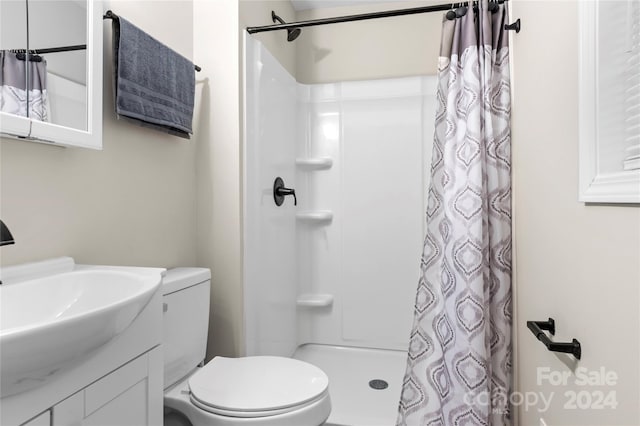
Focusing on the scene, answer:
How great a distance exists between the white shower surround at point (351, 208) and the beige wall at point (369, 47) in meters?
0.09

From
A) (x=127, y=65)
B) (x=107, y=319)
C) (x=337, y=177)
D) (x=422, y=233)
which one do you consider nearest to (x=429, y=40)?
(x=337, y=177)

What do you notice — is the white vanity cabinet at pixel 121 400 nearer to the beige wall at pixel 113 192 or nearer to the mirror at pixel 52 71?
the beige wall at pixel 113 192

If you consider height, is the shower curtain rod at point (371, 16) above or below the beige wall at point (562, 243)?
above

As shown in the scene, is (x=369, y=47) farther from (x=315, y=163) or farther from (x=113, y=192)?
(x=113, y=192)

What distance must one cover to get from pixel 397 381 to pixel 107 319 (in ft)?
5.62

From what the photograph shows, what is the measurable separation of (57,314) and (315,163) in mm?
A: 1712

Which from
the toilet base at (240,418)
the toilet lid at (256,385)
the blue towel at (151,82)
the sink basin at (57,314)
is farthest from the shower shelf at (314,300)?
the sink basin at (57,314)

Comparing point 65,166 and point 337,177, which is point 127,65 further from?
point 337,177

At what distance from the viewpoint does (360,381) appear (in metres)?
1.99

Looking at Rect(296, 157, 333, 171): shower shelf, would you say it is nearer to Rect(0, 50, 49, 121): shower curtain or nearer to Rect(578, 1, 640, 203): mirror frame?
Rect(0, 50, 49, 121): shower curtain

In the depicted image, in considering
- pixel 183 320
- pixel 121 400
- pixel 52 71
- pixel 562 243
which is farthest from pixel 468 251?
pixel 52 71

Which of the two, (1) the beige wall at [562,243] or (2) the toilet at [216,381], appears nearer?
(1) the beige wall at [562,243]

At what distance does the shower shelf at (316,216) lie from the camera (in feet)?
7.84

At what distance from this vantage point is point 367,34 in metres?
2.39
